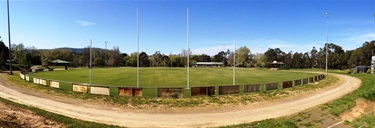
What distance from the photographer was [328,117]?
55.6ft

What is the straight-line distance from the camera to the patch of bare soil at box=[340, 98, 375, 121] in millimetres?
17967

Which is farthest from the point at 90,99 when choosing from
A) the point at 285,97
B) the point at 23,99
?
the point at 285,97

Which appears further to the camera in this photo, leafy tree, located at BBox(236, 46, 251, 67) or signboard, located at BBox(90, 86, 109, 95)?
leafy tree, located at BBox(236, 46, 251, 67)

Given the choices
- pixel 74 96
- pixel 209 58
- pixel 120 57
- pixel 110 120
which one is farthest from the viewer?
pixel 209 58

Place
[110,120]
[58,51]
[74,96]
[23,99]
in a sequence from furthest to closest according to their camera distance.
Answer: [58,51]
[74,96]
[23,99]
[110,120]

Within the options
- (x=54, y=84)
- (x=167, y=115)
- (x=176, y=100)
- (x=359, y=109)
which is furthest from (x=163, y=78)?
(x=359, y=109)

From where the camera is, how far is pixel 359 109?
20.0m

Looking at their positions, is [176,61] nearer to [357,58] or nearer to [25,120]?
[357,58]

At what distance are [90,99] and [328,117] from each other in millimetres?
21736

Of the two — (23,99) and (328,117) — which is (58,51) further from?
(328,117)

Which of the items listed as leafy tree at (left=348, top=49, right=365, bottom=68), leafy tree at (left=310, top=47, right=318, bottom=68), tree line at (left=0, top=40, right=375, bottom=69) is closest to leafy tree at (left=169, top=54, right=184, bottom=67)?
tree line at (left=0, top=40, right=375, bottom=69)

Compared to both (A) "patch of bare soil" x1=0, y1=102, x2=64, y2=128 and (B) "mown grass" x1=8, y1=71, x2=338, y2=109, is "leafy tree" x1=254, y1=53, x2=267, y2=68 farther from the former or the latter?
(A) "patch of bare soil" x1=0, y1=102, x2=64, y2=128

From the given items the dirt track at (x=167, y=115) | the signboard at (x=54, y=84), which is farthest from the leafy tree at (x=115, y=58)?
the dirt track at (x=167, y=115)

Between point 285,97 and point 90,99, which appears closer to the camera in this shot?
point 90,99
